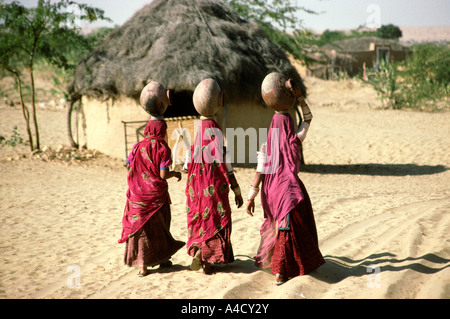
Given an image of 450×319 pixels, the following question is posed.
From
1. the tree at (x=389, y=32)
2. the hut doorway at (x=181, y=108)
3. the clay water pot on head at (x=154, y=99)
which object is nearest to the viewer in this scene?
the clay water pot on head at (x=154, y=99)

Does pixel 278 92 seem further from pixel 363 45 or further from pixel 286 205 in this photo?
pixel 363 45

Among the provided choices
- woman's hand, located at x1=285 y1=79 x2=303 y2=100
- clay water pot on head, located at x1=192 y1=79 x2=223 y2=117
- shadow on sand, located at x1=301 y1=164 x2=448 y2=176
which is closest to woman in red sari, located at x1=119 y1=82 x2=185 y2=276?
clay water pot on head, located at x1=192 y1=79 x2=223 y2=117

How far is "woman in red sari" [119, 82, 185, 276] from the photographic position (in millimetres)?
3725

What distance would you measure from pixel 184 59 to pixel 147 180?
648 centimetres

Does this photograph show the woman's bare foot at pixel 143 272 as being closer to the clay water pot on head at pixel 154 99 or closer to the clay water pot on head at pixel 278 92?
the clay water pot on head at pixel 154 99

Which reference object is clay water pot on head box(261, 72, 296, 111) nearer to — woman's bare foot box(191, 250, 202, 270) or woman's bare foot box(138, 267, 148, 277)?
woman's bare foot box(191, 250, 202, 270)

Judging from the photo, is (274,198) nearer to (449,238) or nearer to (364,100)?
(449,238)

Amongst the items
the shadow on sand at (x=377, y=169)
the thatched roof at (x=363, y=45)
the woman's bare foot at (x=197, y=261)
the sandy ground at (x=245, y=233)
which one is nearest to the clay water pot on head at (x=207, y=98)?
the woman's bare foot at (x=197, y=261)

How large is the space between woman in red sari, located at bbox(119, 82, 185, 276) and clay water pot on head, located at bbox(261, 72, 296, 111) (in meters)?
1.00

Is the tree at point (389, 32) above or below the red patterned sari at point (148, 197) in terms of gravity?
above

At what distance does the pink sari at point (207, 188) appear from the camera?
11.9 ft

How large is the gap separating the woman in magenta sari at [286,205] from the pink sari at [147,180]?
2.77 feet
